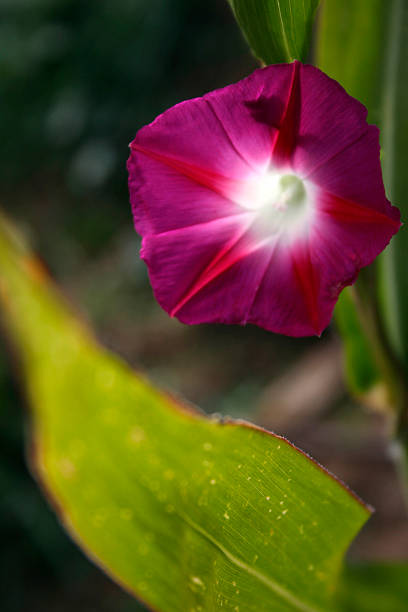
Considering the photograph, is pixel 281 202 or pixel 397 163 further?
pixel 397 163

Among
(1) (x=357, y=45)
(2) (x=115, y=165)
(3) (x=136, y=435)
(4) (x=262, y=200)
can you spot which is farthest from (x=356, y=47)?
(2) (x=115, y=165)

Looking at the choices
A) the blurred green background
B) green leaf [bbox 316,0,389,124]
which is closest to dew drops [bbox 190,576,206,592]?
green leaf [bbox 316,0,389,124]

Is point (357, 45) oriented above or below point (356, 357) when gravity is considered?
above

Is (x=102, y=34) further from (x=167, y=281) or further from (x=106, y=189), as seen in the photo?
(x=167, y=281)

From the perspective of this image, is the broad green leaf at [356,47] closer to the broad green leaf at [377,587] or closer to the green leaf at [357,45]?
the green leaf at [357,45]

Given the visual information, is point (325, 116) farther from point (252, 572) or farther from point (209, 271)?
point (252, 572)

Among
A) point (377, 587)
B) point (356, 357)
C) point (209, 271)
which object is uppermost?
point (209, 271)
